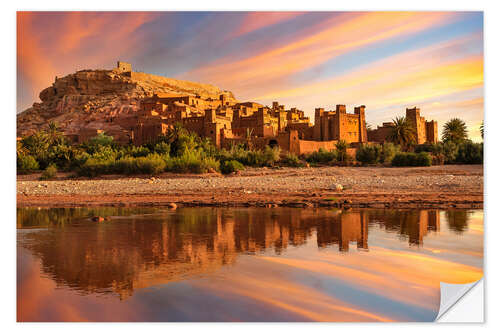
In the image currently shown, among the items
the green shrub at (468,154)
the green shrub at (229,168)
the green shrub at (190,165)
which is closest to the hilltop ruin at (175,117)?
the green shrub at (229,168)

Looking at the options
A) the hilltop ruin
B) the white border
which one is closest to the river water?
Answer: the white border

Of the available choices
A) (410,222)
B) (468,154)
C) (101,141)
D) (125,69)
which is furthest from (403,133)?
(125,69)

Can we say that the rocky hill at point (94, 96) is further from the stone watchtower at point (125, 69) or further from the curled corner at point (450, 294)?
the curled corner at point (450, 294)

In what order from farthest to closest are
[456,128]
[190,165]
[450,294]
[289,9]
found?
[190,165], [456,128], [289,9], [450,294]

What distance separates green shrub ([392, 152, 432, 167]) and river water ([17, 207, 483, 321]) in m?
14.0

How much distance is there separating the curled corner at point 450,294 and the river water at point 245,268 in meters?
0.07

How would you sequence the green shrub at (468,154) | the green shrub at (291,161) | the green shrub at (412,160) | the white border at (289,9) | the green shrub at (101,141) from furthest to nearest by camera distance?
the green shrub at (101,141), the green shrub at (291,161), the green shrub at (412,160), the green shrub at (468,154), the white border at (289,9)

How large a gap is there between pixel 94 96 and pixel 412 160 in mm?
51988

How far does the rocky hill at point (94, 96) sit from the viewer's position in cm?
5297

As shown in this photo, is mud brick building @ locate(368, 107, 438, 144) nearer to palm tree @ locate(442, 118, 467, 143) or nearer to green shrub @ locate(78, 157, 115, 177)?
palm tree @ locate(442, 118, 467, 143)

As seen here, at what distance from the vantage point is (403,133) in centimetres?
3247

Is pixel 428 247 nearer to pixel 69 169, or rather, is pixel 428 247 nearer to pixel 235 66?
pixel 235 66

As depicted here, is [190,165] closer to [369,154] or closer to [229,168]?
[229,168]

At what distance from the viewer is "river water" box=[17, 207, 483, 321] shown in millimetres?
3512
